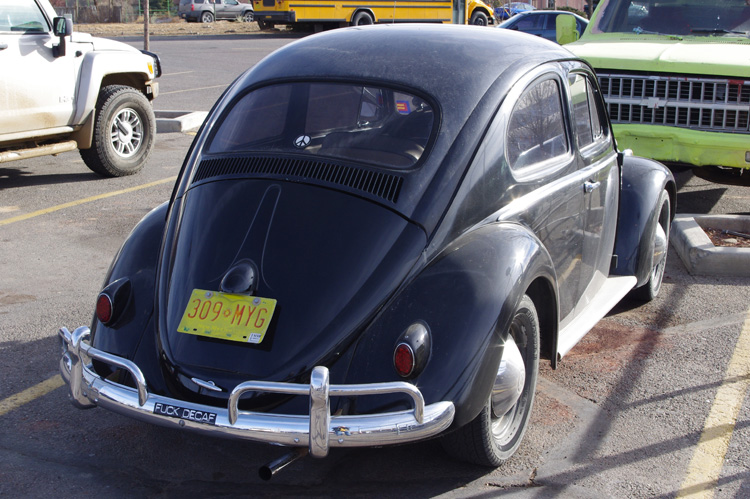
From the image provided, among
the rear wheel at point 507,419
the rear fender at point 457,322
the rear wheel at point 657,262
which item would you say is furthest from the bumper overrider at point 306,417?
the rear wheel at point 657,262

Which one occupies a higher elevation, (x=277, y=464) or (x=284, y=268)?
(x=284, y=268)

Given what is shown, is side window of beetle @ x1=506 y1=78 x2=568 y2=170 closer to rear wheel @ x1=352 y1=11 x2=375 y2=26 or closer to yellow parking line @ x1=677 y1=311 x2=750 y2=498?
yellow parking line @ x1=677 y1=311 x2=750 y2=498

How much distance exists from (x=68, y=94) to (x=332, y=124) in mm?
5434

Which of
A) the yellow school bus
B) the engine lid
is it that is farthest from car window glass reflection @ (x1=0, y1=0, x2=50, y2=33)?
the yellow school bus

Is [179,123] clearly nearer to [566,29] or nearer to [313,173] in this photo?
[566,29]

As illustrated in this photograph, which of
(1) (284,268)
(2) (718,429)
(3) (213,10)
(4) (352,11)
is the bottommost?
(2) (718,429)

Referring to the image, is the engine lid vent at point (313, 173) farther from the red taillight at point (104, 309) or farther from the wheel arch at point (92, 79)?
the wheel arch at point (92, 79)

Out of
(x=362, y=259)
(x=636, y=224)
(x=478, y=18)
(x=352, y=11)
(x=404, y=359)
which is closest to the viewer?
(x=404, y=359)

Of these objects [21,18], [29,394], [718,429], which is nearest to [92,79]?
[21,18]

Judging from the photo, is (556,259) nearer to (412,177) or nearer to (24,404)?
(412,177)

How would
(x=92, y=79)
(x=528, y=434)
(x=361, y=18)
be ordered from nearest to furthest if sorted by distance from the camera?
(x=528, y=434) → (x=92, y=79) → (x=361, y=18)

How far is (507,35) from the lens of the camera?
14.5 ft

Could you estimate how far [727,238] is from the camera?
700cm

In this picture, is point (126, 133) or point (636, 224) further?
point (126, 133)
